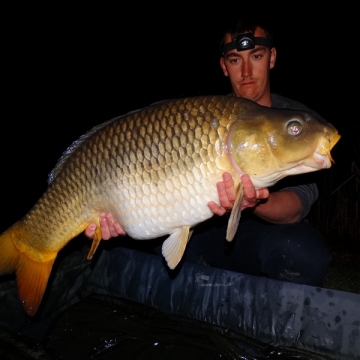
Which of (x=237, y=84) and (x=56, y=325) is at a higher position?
(x=237, y=84)

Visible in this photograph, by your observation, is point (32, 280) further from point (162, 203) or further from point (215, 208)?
point (215, 208)

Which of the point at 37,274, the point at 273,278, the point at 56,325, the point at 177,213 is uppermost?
the point at 177,213

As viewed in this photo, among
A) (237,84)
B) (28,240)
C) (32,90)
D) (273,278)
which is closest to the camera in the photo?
(28,240)

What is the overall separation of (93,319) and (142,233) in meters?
0.75

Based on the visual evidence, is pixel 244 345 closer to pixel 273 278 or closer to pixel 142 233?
pixel 273 278

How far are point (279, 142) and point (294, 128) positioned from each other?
62 mm

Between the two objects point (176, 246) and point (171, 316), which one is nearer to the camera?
point (176, 246)

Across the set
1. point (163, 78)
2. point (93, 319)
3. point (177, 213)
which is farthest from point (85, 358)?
point (163, 78)

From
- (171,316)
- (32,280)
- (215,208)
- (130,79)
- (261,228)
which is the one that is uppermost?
(215,208)

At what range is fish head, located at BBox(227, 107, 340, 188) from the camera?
1.33 metres

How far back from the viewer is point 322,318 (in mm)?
1688

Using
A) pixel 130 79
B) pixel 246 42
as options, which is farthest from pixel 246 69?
pixel 130 79

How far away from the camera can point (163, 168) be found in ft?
4.68

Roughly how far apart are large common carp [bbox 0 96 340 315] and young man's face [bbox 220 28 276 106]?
2.90 ft
